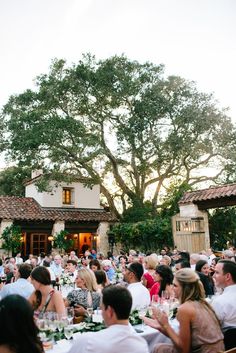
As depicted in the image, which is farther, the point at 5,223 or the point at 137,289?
the point at 5,223

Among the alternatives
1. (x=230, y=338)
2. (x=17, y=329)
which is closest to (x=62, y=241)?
(x=230, y=338)

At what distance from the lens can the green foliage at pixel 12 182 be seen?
99.1 feet

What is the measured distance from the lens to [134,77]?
76.4 feet

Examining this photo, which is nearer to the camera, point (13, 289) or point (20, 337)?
point (20, 337)

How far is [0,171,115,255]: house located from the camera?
77.4 feet

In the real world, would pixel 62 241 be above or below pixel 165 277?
above

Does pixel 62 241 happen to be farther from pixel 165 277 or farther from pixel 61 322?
pixel 61 322

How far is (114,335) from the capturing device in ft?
8.57

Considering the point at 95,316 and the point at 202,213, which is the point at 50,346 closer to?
the point at 95,316

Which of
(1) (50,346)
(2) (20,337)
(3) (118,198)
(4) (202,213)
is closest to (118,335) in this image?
(2) (20,337)

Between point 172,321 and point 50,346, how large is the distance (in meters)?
1.84

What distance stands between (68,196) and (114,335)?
985 inches

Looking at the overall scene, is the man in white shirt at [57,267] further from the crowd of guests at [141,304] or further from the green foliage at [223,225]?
the green foliage at [223,225]

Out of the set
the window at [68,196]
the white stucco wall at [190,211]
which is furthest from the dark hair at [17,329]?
the window at [68,196]
